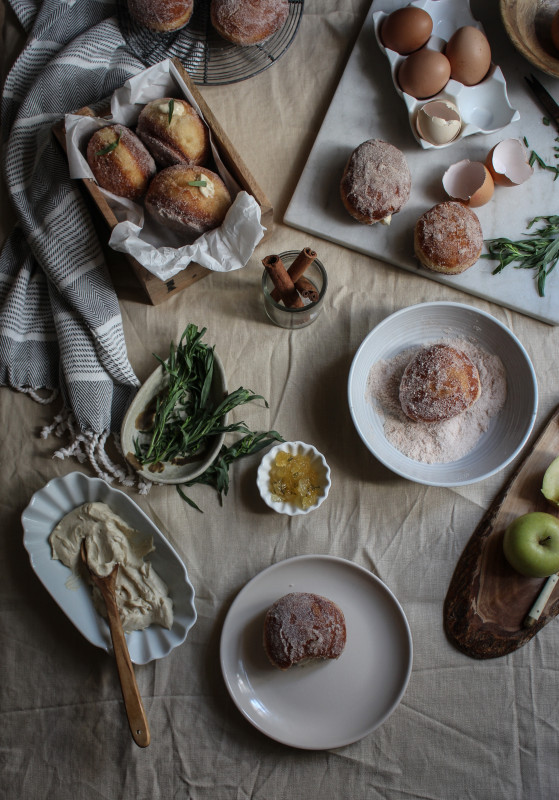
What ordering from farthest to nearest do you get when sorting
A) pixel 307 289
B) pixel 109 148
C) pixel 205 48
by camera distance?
pixel 205 48, pixel 307 289, pixel 109 148

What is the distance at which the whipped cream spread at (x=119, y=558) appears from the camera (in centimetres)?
121

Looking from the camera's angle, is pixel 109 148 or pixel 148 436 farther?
pixel 148 436

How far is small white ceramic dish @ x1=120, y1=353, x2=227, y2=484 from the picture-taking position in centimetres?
122

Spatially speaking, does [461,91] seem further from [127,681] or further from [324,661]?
[127,681]

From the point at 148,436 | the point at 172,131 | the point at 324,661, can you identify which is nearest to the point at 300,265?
the point at 172,131

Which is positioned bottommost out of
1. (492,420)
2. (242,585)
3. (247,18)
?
(242,585)

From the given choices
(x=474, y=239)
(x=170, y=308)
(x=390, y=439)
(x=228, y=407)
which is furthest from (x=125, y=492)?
(x=474, y=239)

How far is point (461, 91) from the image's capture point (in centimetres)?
129

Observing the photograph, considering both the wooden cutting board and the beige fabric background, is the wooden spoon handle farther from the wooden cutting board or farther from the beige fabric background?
the wooden cutting board

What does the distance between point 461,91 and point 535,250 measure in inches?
14.1

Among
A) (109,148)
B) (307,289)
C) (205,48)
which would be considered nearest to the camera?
(109,148)

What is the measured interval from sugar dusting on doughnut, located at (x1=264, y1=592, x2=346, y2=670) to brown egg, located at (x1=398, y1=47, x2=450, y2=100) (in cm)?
103

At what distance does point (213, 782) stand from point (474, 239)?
3.86ft

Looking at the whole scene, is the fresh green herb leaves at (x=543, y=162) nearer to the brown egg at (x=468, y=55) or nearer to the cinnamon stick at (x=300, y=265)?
the brown egg at (x=468, y=55)
